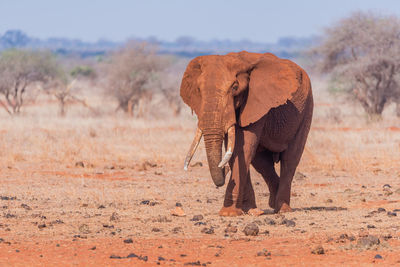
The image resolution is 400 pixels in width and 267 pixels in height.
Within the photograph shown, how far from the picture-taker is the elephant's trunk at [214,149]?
319 inches

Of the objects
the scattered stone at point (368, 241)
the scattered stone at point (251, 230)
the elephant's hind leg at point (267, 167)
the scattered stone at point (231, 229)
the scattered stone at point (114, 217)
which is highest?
the elephant's hind leg at point (267, 167)

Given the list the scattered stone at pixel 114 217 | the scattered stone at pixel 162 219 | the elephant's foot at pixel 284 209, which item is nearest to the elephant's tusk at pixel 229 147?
the scattered stone at pixel 162 219

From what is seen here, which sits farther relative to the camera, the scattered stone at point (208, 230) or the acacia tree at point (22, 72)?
the acacia tree at point (22, 72)

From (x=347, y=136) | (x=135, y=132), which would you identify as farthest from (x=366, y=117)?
(x=135, y=132)

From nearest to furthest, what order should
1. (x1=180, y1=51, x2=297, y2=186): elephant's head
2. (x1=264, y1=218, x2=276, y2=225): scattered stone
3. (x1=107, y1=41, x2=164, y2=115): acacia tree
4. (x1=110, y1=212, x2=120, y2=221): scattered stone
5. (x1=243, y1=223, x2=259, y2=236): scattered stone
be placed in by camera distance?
1. (x1=243, y1=223, x2=259, y2=236): scattered stone
2. (x1=180, y1=51, x2=297, y2=186): elephant's head
3. (x1=264, y1=218, x2=276, y2=225): scattered stone
4. (x1=110, y1=212, x2=120, y2=221): scattered stone
5. (x1=107, y1=41, x2=164, y2=115): acacia tree

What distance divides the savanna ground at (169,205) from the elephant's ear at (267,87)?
4.08ft

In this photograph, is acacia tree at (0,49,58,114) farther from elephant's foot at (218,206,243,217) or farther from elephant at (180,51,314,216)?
elephant's foot at (218,206,243,217)

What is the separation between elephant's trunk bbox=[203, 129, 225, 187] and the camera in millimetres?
8102

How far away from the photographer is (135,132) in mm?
21844

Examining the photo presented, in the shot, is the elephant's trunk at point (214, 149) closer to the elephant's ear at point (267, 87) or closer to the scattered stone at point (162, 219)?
the elephant's ear at point (267, 87)

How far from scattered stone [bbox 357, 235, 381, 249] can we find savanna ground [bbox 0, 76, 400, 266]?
0.01 meters

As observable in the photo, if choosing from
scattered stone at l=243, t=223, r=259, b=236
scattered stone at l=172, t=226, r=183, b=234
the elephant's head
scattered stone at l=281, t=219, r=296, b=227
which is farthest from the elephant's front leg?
scattered stone at l=243, t=223, r=259, b=236

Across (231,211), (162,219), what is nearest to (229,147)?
(231,211)

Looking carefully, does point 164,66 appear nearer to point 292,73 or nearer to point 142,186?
point 142,186
